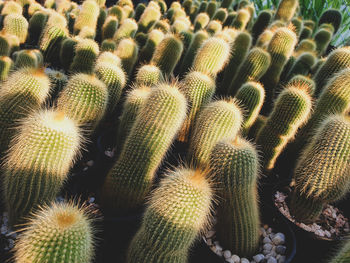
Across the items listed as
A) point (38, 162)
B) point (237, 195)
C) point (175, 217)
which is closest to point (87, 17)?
point (38, 162)

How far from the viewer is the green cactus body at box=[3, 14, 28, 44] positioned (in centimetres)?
374

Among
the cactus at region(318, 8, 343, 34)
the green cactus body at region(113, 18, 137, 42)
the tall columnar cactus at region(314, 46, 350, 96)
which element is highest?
the cactus at region(318, 8, 343, 34)

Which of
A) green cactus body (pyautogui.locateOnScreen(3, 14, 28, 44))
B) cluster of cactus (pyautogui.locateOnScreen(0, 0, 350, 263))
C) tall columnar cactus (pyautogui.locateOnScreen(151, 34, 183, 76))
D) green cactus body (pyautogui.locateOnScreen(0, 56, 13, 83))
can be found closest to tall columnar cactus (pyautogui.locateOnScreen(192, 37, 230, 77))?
cluster of cactus (pyautogui.locateOnScreen(0, 0, 350, 263))

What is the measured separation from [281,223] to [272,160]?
23.8 inches

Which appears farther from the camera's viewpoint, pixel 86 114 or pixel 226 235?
pixel 86 114

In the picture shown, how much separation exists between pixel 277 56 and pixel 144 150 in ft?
7.31

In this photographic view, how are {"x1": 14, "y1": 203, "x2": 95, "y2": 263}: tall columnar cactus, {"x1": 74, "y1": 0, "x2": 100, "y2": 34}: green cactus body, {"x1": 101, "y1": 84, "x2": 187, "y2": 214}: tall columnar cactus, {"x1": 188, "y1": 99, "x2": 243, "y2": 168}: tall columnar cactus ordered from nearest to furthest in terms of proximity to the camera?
{"x1": 14, "y1": 203, "x2": 95, "y2": 263}: tall columnar cactus → {"x1": 101, "y1": 84, "x2": 187, "y2": 214}: tall columnar cactus → {"x1": 188, "y1": 99, "x2": 243, "y2": 168}: tall columnar cactus → {"x1": 74, "y1": 0, "x2": 100, "y2": 34}: green cactus body

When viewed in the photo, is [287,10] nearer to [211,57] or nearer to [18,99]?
[211,57]

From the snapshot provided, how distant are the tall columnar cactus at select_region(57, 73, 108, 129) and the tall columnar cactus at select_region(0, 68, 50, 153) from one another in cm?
15

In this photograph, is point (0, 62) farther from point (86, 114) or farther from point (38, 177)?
point (38, 177)

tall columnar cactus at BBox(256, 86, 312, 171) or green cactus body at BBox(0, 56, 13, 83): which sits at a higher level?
tall columnar cactus at BBox(256, 86, 312, 171)

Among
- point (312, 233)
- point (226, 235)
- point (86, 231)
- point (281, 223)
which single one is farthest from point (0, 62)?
point (312, 233)

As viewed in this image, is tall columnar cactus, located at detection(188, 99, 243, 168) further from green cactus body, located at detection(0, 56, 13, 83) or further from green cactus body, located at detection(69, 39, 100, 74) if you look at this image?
green cactus body, located at detection(0, 56, 13, 83)

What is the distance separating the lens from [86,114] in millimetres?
2076
